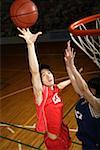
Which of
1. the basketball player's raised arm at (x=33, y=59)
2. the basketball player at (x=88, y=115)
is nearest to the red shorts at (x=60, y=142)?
the basketball player at (x=88, y=115)

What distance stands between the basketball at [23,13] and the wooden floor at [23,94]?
3.32ft

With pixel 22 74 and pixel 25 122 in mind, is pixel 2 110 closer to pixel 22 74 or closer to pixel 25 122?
pixel 25 122

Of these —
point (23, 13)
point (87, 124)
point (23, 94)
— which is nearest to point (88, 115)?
point (87, 124)

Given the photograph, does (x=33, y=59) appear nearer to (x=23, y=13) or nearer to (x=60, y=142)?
(x=23, y=13)

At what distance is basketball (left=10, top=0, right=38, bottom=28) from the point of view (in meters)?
2.77

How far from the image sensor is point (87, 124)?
2.22 m

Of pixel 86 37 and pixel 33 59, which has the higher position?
pixel 86 37

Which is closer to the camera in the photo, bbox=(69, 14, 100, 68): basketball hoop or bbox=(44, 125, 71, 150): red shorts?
bbox=(69, 14, 100, 68): basketball hoop

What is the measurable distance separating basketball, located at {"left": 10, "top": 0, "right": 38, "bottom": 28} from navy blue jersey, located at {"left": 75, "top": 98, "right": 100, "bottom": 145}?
3.12 feet

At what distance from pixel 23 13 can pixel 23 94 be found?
2574mm

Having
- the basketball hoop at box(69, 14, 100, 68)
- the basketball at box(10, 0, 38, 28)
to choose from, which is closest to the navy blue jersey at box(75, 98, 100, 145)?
the basketball hoop at box(69, 14, 100, 68)

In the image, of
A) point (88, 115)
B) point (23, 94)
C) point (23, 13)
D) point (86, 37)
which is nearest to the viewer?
point (88, 115)

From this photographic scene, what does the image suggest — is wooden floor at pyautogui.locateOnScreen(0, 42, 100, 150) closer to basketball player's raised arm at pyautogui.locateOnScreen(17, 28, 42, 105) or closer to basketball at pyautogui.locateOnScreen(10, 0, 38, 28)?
basketball player's raised arm at pyautogui.locateOnScreen(17, 28, 42, 105)

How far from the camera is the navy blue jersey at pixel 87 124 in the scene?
2.20 m
